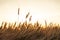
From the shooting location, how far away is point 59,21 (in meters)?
1.96

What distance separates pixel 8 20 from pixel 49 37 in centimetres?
57

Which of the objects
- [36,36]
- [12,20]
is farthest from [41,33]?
[12,20]

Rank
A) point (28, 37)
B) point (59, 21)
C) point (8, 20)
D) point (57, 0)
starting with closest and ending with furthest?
point (28, 37)
point (8, 20)
point (59, 21)
point (57, 0)

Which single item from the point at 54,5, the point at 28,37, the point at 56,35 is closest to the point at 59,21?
the point at 54,5

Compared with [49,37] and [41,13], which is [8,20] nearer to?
[41,13]

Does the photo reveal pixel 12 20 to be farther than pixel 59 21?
No

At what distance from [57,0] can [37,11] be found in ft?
0.96

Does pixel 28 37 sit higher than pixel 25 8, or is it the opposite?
pixel 25 8

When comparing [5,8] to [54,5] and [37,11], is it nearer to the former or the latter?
[37,11]

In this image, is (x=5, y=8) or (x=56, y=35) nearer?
(x=56, y=35)

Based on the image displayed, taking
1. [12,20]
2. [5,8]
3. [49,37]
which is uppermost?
[5,8]

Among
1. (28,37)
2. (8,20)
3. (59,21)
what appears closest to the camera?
(28,37)

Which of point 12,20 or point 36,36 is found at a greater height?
point 12,20

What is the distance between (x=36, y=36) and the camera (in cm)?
144
